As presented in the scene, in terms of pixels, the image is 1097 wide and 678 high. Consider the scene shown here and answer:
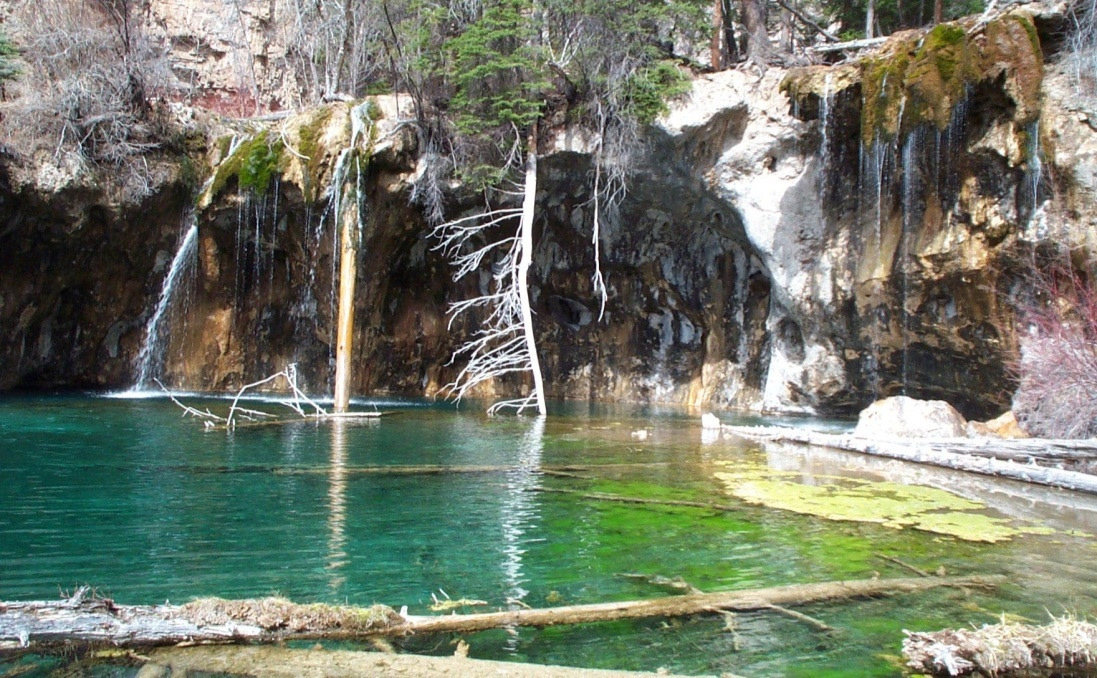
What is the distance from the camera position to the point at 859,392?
1884 cm

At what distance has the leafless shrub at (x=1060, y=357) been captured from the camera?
11055 mm

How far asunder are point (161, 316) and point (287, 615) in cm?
2069

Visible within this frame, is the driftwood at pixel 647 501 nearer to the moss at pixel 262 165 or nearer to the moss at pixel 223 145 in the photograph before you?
the moss at pixel 262 165

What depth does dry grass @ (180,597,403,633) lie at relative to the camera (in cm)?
389

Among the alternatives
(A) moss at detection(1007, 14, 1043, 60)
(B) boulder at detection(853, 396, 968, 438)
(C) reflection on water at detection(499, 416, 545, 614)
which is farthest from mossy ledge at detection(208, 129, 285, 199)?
(A) moss at detection(1007, 14, 1043, 60)

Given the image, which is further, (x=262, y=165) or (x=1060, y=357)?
(x=262, y=165)

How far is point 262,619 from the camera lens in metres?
3.94

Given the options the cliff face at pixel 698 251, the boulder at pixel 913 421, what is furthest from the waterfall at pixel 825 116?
the boulder at pixel 913 421

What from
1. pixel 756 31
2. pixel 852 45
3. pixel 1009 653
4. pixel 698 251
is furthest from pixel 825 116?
pixel 1009 653

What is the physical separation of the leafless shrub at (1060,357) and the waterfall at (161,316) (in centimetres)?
1887

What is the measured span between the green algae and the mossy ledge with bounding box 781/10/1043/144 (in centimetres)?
854

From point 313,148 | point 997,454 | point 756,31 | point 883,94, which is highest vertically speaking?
point 756,31

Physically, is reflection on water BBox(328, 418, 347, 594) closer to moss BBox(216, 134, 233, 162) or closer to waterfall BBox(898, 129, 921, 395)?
waterfall BBox(898, 129, 921, 395)

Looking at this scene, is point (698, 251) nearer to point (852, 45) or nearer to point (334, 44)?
point (852, 45)
